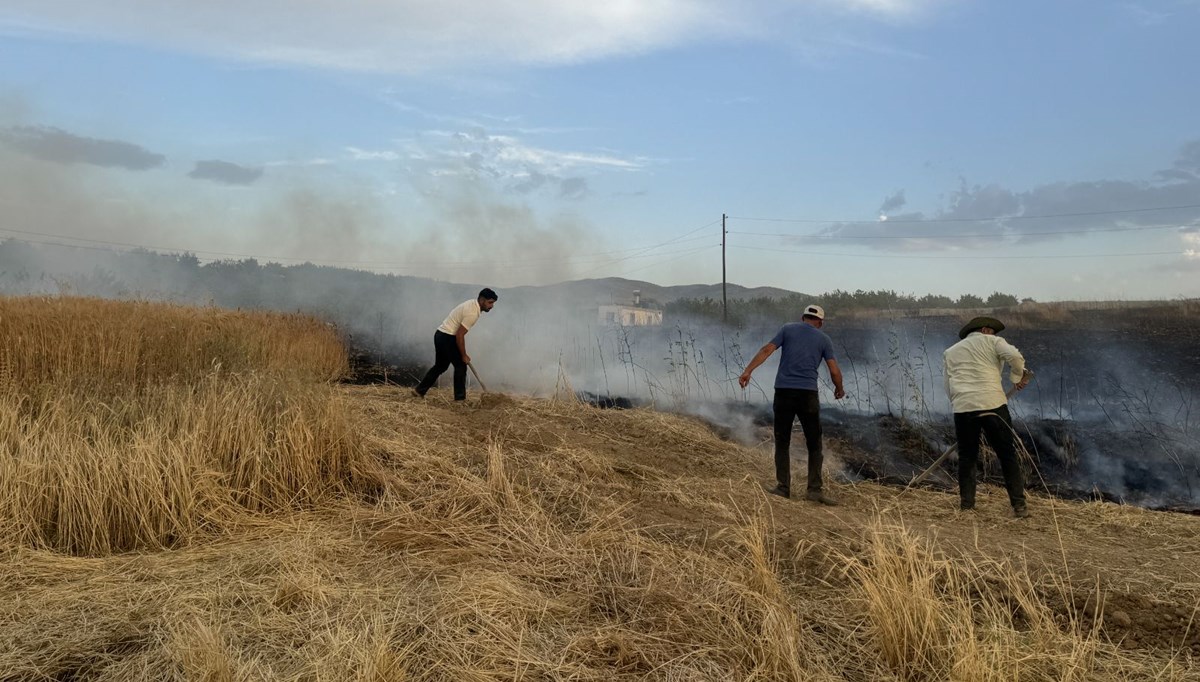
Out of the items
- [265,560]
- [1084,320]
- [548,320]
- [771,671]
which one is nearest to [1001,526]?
[771,671]

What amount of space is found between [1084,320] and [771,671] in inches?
957

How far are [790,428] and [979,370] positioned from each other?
175cm

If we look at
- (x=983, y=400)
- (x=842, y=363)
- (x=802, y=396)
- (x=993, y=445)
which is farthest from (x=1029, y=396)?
(x=802, y=396)

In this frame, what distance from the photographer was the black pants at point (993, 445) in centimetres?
633

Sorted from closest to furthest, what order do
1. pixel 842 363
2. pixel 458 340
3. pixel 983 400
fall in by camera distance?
1. pixel 983 400
2. pixel 458 340
3. pixel 842 363

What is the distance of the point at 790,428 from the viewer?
695cm

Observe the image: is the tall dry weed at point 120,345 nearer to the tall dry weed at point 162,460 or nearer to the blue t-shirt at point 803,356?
the tall dry weed at point 162,460

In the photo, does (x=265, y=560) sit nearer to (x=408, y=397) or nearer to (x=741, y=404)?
(x=408, y=397)

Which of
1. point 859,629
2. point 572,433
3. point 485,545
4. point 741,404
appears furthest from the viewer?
point 741,404

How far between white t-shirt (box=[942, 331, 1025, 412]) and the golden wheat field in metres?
1.00

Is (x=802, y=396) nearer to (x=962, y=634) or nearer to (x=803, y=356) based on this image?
(x=803, y=356)

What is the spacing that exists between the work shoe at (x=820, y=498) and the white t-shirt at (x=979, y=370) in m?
1.42

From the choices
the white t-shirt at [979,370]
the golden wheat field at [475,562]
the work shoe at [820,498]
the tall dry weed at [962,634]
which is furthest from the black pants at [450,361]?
the tall dry weed at [962,634]

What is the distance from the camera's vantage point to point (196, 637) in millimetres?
3004
